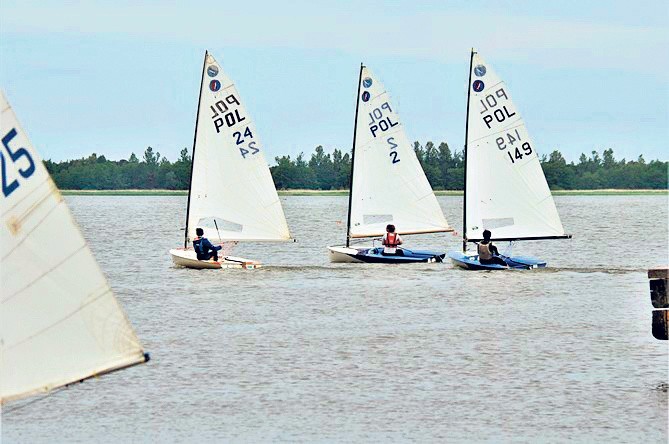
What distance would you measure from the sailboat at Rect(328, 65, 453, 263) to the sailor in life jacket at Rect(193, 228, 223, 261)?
533 centimetres

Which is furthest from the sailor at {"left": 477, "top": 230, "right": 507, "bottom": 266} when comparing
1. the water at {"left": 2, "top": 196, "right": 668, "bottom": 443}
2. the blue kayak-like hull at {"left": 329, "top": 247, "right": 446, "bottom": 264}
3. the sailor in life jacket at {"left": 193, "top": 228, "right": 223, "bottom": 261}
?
the sailor in life jacket at {"left": 193, "top": 228, "right": 223, "bottom": 261}

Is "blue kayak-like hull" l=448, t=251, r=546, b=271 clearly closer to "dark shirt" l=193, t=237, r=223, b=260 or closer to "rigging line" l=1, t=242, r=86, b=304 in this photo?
"dark shirt" l=193, t=237, r=223, b=260

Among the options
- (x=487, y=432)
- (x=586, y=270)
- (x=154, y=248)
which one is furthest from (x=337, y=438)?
(x=154, y=248)

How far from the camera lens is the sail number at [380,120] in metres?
47.8

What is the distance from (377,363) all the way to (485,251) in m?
17.1

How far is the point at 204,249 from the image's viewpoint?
4350 centimetres

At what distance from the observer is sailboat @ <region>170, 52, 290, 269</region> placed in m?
46.2

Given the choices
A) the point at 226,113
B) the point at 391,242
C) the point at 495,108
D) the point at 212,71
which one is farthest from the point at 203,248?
the point at 495,108

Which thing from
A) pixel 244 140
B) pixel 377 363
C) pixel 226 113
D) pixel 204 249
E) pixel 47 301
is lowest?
pixel 377 363

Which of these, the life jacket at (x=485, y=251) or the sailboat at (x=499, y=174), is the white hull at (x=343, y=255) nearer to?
the sailboat at (x=499, y=174)

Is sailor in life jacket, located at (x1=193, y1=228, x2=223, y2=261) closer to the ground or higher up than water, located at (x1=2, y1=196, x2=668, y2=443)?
higher up

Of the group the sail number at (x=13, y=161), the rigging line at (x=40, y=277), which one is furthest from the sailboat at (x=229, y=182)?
the sail number at (x=13, y=161)

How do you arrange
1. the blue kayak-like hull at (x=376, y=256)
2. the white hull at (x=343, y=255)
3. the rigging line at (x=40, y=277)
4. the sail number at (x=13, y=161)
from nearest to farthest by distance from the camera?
the sail number at (x=13, y=161) < the rigging line at (x=40, y=277) < the blue kayak-like hull at (x=376, y=256) < the white hull at (x=343, y=255)

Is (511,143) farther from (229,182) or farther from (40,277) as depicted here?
(40,277)
